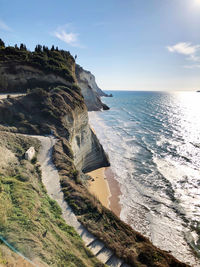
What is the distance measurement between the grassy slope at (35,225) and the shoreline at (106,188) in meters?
8.37

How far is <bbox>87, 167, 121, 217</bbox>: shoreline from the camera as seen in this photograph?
17.1 m

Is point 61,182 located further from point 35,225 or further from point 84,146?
point 84,146

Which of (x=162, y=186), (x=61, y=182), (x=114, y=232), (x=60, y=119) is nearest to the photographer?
(x=114, y=232)

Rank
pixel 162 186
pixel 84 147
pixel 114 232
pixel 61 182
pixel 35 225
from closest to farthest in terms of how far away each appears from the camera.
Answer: pixel 35 225, pixel 114 232, pixel 61 182, pixel 162 186, pixel 84 147

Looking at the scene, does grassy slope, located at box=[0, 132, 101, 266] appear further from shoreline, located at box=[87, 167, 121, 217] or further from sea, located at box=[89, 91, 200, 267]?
sea, located at box=[89, 91, 200, 267]

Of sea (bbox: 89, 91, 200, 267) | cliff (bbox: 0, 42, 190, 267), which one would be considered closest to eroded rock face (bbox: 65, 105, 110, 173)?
cliff (bbox: 0, 42, 190, 267)

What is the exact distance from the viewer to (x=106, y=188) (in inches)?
785

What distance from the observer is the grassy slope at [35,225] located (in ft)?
20.6

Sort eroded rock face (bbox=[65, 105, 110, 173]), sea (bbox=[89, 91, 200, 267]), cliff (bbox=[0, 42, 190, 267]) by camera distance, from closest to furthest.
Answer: cliff (bbox=[0, 42, 190, 267])
sea (bbox=[89, 91, 200, 267])
eroded rock face (bbox=[65, 105, 110, 173])

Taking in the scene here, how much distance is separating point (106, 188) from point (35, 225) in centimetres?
1361

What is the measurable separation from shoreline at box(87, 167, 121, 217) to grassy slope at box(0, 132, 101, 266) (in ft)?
27.5

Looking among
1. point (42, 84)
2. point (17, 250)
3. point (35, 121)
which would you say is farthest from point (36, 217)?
point (42, 84)

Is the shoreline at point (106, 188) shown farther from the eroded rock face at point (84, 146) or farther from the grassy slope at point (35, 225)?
the grassy slope at point (35, 225)

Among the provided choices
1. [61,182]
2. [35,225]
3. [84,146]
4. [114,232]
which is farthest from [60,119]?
[114,232]
